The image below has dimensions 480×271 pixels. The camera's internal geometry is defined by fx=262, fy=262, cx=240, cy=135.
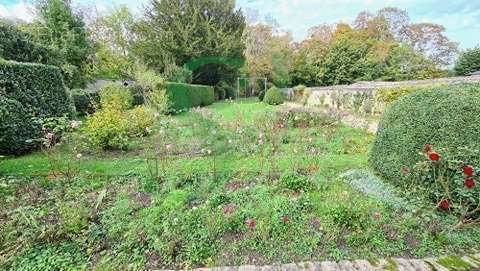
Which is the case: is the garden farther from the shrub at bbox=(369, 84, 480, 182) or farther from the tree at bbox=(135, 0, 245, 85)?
the tree at bbox=(135, 0, 245, 85)

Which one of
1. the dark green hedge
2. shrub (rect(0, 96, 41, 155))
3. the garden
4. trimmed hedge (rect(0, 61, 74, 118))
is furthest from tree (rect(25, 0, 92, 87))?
the garden

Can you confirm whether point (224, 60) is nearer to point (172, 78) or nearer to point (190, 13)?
point (190, 13)

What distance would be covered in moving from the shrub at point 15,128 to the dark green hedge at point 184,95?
23.9ft

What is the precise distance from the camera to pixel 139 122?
720 cm

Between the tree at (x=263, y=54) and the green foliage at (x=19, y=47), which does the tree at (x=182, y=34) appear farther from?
the green foliage at (x=19, y=47)

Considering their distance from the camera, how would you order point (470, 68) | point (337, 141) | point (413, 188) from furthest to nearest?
point (470, 68) < point (337, 141) < point (413, 188)

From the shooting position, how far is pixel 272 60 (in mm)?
28094

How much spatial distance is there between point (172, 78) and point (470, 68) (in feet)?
83.8

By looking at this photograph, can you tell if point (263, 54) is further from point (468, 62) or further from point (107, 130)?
point (107, 130)

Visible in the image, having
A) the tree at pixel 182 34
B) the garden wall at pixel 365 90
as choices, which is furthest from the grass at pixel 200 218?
the tree at pixel 182 34

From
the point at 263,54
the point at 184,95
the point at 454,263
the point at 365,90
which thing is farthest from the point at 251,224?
the point at 263,54

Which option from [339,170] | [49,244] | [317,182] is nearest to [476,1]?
[339,170]

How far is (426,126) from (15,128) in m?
7.11

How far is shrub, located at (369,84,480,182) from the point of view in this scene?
3.01m
